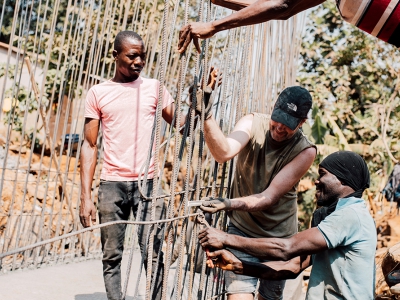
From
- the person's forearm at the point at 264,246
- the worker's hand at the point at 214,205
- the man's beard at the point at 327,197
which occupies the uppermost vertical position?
the man's beard at the point at 327,197

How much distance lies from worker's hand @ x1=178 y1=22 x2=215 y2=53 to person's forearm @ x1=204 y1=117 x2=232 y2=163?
1.23 feet

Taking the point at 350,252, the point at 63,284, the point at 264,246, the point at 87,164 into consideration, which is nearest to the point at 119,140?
the point at 87,164

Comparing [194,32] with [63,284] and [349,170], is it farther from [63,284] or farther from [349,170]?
[63,284]

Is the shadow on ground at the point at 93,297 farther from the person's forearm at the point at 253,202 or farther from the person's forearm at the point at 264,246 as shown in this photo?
the person's forearm at the point at 264,246

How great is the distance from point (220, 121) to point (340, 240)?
3.17ft

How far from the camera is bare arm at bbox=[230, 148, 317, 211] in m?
2.26

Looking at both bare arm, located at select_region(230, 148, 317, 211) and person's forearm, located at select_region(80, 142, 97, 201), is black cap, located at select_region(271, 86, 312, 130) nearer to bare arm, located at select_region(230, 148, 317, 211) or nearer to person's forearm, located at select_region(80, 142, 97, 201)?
bare arm, located at select_region(230, 148, 317, 211)

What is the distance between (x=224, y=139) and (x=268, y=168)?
40 centimetres

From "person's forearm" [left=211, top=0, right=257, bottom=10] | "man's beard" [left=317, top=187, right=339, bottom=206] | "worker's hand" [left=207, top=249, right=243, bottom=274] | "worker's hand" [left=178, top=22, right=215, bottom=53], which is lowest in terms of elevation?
"worker's hand" [left=207, top=249, right=243, bottom=274]

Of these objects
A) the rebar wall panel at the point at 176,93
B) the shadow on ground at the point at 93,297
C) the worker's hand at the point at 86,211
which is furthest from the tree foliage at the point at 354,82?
the worker's hand at the point at 86,211

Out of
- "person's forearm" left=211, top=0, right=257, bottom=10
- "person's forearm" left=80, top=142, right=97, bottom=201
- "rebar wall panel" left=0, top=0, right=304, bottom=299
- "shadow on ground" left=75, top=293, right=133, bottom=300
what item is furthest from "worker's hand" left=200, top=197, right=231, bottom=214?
"shadow on ground" left=75, top=293, right=133, bottom=300

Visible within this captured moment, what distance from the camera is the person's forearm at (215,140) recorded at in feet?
7.06

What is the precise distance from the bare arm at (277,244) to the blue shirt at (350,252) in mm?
40

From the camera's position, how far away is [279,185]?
2.39 m
